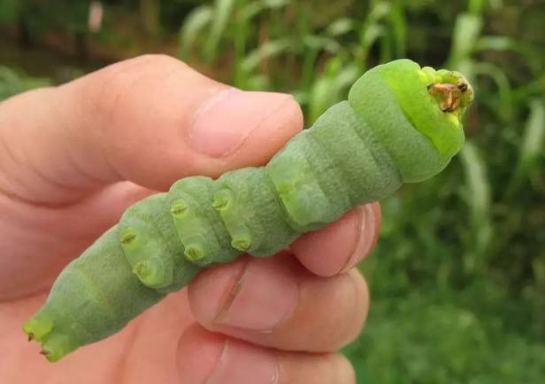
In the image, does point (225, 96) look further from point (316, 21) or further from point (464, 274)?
point (316, 21)

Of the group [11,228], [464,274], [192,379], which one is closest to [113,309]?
[192,379]

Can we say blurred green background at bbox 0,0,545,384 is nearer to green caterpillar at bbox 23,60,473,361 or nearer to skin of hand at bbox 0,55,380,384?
skin of hand at bbox 0,55,380,384

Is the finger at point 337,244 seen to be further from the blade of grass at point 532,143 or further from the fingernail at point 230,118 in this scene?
the blade of grass at point 532,143

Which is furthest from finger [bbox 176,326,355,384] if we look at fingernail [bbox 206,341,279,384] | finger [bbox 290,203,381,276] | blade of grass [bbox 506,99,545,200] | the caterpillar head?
blade of grass [bbox 506,99,545,200]

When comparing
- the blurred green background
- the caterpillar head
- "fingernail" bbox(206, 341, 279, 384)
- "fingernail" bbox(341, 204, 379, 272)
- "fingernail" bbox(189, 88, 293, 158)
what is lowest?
the blurred green background

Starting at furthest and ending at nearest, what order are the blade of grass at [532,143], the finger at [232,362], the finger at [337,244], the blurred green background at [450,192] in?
the blade of grass at [532,143]
the blurred green background at [450,192]
the finger at [232,362]
the finger at [337,244]

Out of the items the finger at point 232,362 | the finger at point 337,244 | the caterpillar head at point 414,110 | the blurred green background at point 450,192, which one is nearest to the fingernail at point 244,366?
the finger at point 232,362

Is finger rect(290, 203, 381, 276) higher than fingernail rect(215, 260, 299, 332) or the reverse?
higher

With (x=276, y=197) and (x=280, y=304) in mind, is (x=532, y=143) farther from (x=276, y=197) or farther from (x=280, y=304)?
(x=276, y=197)
